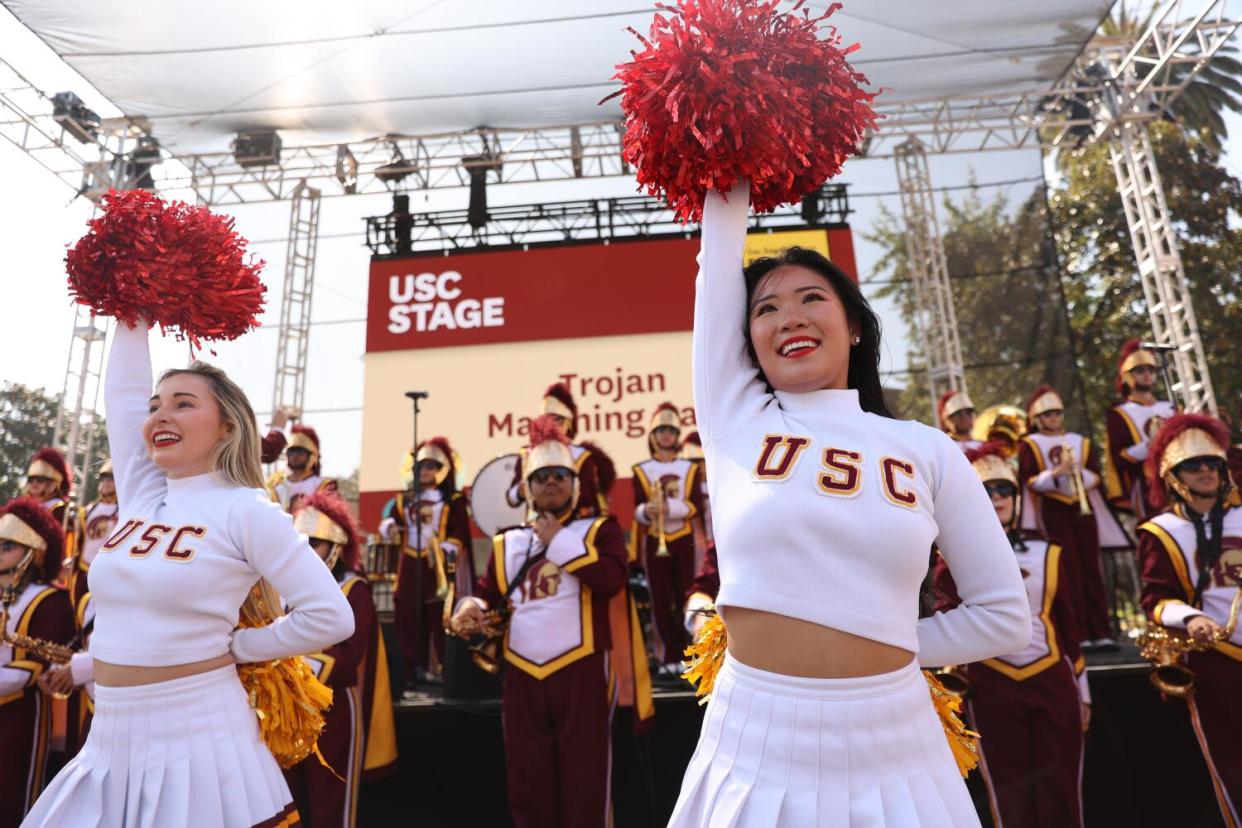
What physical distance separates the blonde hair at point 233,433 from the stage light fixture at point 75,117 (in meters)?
8.66

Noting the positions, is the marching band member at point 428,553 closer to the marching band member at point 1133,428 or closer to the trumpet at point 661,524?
the trumpet at point 661,524

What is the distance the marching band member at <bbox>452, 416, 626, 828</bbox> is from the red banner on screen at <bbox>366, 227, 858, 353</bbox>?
6.52m

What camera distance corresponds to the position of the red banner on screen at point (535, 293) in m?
10.8

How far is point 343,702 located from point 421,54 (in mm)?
6704

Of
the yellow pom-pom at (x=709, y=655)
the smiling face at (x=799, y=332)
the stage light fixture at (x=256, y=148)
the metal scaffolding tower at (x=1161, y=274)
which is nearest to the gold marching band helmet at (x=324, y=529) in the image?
the yellow pom-pom at (x=709, y=655)

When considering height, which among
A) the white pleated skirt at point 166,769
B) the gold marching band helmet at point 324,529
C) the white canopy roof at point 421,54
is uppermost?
the white canopy roof at point 421,54

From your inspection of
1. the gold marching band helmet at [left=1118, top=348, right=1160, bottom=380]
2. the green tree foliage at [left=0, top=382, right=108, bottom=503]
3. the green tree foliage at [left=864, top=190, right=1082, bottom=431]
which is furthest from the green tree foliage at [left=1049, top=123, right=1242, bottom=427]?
the green tree foliage at [left=0, top=382, right=108, bottom=503]

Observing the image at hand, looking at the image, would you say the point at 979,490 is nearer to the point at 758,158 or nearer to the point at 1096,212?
the point at 758,158

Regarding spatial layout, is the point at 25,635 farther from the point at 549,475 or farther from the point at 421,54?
the point at 421,54

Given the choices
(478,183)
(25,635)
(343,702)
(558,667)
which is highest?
(478,183)

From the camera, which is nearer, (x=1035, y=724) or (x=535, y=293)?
(x=1035, y=724)

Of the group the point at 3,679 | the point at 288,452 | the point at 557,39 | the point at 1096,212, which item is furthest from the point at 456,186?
the point at 1096,212

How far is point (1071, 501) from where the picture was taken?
20.4 ft

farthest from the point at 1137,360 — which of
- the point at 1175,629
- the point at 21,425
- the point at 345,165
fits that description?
the point at 21,425
